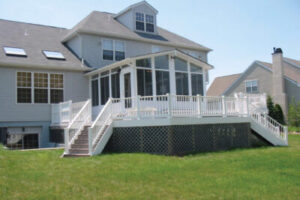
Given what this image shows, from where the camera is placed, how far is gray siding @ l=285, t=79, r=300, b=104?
27609 millimetres

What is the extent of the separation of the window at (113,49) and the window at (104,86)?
105 inches

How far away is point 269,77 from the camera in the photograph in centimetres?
3017

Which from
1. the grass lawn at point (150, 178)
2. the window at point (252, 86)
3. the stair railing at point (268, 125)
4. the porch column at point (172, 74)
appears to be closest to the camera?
the grass lawn at point (150, 178)

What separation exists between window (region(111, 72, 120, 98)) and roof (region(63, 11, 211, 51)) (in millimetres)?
4235

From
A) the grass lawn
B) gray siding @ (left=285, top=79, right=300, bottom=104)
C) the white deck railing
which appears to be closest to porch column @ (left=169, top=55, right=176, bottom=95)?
the white deck railing

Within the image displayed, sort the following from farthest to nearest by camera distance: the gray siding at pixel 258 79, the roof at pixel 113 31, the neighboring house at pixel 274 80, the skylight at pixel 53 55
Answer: the gray siding at pixel 258 79, the neighboring house at pixel 274 80, the roof at pixel 113 31, the skylight at pixel 53 55

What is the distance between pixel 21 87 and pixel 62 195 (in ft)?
38.1

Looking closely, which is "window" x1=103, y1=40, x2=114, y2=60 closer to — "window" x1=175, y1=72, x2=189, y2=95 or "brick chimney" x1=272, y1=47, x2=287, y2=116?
"window" x1=175, y1=72, x2=189, y2=95

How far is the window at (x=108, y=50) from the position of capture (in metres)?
19.6

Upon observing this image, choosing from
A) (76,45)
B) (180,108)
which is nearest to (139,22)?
(76,45)

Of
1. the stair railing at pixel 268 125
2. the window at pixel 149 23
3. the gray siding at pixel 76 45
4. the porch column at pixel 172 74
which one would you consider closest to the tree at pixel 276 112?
the window at pixel 149 23

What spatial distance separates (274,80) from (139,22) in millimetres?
14086

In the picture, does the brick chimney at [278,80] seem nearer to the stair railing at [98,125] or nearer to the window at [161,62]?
the window at [161,62]

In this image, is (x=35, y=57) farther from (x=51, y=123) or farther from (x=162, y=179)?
(x=162, y=179)
